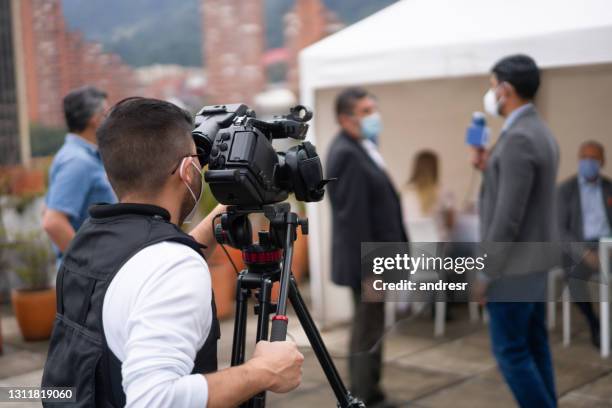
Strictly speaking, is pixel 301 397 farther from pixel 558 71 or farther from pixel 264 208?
pixel 558 71

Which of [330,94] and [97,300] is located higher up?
[330,94]

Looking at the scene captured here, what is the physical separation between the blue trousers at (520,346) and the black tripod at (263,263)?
131cm

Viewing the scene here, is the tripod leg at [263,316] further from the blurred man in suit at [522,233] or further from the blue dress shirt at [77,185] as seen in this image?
the blue dress shirt at [77,185]

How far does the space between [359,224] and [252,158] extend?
2233mm

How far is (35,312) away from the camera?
527cm

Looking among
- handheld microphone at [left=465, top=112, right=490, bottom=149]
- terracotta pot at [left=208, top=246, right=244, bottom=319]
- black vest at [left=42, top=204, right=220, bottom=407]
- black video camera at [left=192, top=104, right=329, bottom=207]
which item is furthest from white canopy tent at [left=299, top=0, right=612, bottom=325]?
black vest at [left=42, top=204, right=220, bottom=407]

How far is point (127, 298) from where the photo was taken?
4.39 ft

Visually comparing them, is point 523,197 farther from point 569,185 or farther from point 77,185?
point 569,185

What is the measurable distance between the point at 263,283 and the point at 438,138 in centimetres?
491

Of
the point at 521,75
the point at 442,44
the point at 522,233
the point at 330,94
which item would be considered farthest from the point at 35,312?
the point at 521,75

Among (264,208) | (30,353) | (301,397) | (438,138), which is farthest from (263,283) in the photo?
(438,138)

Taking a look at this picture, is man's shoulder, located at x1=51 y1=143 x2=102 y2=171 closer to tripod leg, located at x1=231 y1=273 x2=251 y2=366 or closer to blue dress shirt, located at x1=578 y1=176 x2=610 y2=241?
tripod leg, located at x1=231 y1=273 x2=251 y2=366

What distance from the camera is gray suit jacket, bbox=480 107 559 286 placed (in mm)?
2896

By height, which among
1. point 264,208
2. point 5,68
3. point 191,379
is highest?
point 5,68
